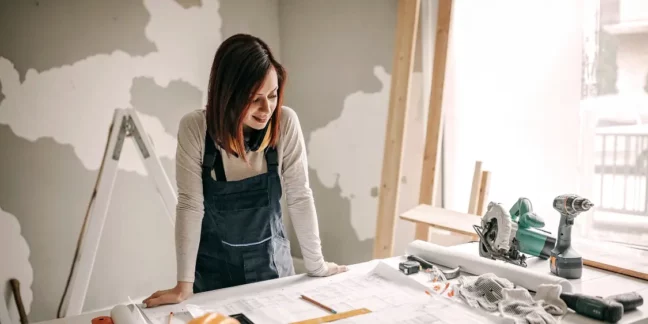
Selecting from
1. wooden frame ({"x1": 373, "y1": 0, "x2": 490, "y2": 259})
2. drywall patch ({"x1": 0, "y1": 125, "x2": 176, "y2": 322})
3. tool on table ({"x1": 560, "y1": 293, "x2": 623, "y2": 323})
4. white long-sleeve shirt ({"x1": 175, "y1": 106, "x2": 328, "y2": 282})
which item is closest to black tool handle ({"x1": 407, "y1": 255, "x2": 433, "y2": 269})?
white long-sleeve shirt ({"x1": 175, "y1": 106, "x2": 328, "y2": 282})

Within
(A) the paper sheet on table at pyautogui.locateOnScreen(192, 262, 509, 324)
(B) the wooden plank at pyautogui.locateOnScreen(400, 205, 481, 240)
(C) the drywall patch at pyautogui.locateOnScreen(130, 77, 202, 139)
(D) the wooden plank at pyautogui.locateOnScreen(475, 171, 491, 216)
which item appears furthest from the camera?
(C) the drywall patch at pyautogui.locateOnScreen(130, 77, 202, 139)

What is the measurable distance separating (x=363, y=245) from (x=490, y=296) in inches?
72.5

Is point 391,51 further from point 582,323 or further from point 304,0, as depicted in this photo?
point 582,323

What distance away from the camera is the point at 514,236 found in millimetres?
1655

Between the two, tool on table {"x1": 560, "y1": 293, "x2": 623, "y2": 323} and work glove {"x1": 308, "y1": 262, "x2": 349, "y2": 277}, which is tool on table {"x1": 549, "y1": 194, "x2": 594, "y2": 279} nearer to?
tool on table {"x1": 560, "y1": 293, "x2": 623, "y2": 323}

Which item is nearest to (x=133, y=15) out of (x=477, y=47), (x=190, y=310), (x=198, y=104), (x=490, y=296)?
(x=198, y=104)

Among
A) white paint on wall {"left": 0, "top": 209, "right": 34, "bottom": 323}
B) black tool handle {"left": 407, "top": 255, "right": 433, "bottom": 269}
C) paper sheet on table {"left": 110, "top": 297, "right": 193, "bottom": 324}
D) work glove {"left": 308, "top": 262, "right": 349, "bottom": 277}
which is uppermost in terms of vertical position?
black tool handle {"left": 407, "top": 255, "right": 433, "bottom": 269}

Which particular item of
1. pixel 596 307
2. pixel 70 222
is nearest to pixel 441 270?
pixel 596 307

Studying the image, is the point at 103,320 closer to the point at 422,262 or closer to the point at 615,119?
the point at 422,262

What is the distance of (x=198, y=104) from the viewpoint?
10.5ft

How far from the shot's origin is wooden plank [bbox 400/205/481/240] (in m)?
1.98

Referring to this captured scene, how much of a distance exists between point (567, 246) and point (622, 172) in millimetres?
688

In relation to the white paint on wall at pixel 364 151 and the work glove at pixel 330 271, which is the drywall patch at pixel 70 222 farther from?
the work glove at pixel 330 271

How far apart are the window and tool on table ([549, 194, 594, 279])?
25.1 inches
